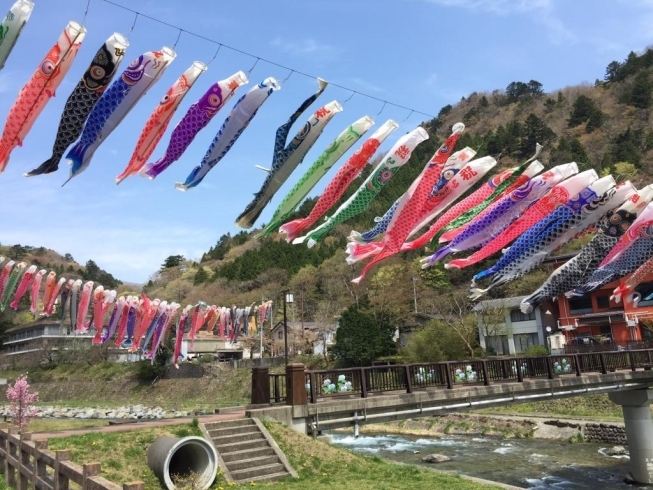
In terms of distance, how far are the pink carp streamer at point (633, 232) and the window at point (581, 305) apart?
30430 millimetres

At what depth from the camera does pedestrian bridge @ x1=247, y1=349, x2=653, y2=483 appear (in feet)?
42.5

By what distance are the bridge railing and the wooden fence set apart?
594 cm

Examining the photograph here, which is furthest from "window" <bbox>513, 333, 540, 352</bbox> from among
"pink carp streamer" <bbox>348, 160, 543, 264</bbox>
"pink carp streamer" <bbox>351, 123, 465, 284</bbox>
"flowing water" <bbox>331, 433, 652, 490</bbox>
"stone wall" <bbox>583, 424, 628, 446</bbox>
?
"pink carp streamer" <bbox>351, 123, 465, 284</bbox>

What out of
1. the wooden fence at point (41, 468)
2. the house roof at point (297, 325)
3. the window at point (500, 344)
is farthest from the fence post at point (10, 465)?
the house roof at point (297, 325)

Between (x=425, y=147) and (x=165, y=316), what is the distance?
252 feet

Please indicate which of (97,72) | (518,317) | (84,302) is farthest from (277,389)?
(518,317)

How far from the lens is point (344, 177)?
11.5 m

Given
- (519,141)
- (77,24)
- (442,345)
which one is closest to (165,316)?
(77,24)

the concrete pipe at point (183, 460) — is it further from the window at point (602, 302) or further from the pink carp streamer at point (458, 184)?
the window at point (602, 302)

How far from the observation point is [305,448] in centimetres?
1185

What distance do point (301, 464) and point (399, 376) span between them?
15.3ft

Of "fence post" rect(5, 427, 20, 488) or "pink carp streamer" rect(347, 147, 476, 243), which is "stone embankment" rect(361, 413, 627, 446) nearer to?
"pink carp streamer" rect(347, 147, 476, 243)

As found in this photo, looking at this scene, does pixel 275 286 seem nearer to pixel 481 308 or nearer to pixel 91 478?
pixel 481 308

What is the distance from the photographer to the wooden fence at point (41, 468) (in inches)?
189
